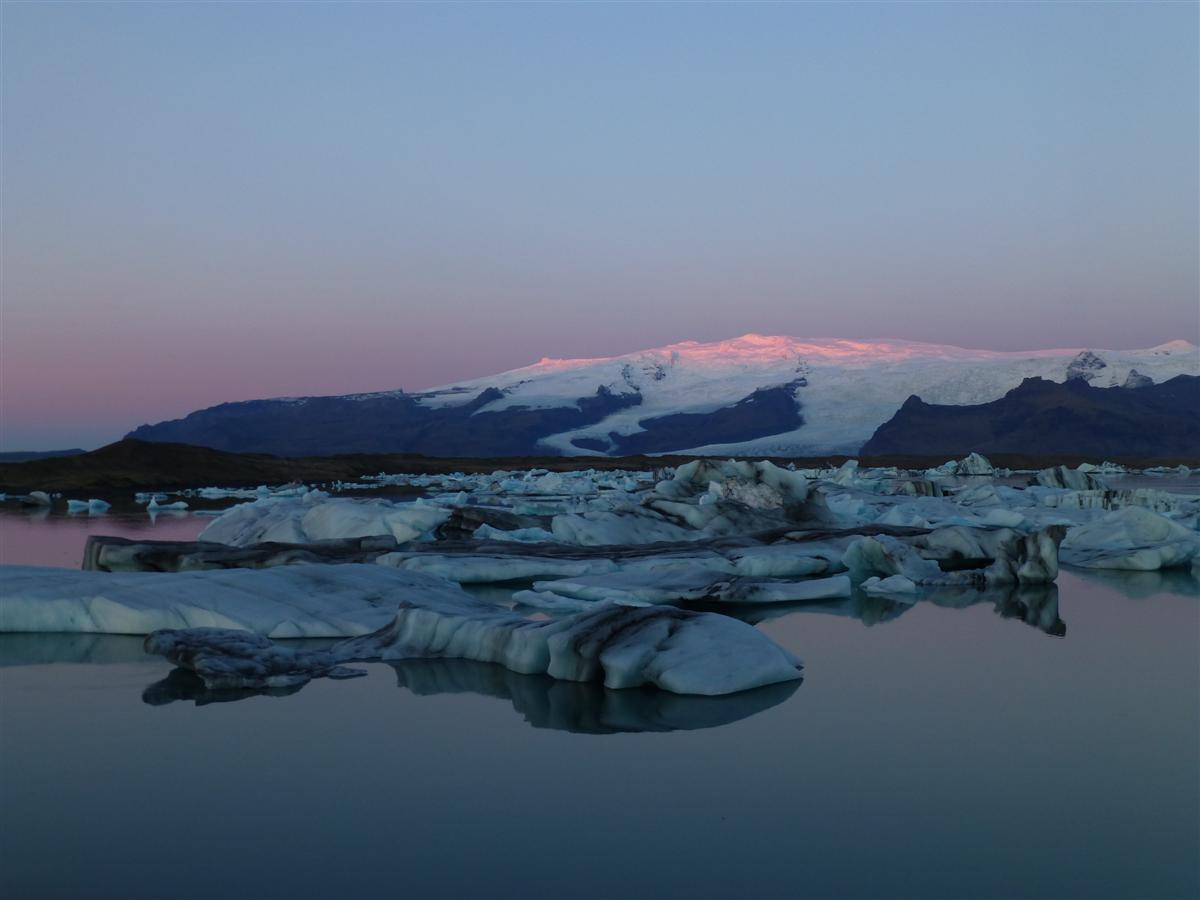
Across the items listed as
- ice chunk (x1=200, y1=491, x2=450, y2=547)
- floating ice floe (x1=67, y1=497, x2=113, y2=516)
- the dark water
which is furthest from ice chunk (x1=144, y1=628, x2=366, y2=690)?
floating ice floe (x1=67, y1=497, x2=113, y2=516)

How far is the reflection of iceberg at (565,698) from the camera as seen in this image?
583 centimetres

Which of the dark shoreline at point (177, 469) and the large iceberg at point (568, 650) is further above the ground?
the dark shoreline at point (177, 469)

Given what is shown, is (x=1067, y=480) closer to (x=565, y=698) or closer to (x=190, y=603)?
(x=565, y=698)

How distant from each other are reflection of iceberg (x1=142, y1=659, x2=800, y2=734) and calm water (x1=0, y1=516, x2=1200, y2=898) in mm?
27

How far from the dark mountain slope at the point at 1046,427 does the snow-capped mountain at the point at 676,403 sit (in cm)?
214

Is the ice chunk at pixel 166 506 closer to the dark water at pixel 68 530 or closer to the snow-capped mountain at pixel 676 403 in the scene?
the dark water at pixel 68 530

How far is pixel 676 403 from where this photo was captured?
11444 cm

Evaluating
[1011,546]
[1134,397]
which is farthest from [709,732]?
[1134,397]

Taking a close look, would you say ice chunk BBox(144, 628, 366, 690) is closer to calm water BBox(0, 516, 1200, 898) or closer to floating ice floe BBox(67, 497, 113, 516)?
calm water BBox(0, 516, 1200, 898)

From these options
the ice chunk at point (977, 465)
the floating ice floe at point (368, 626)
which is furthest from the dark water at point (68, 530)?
the ice chunk at point (977, 465)

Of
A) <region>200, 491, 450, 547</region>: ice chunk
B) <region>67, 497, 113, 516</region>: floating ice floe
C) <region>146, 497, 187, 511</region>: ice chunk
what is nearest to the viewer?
<region>200, 491, 450, 547</region>: ice chunk

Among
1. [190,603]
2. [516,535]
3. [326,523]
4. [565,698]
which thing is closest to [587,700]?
[565,698]

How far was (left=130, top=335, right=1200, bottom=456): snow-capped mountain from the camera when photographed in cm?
8706

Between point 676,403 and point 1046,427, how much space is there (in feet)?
139
